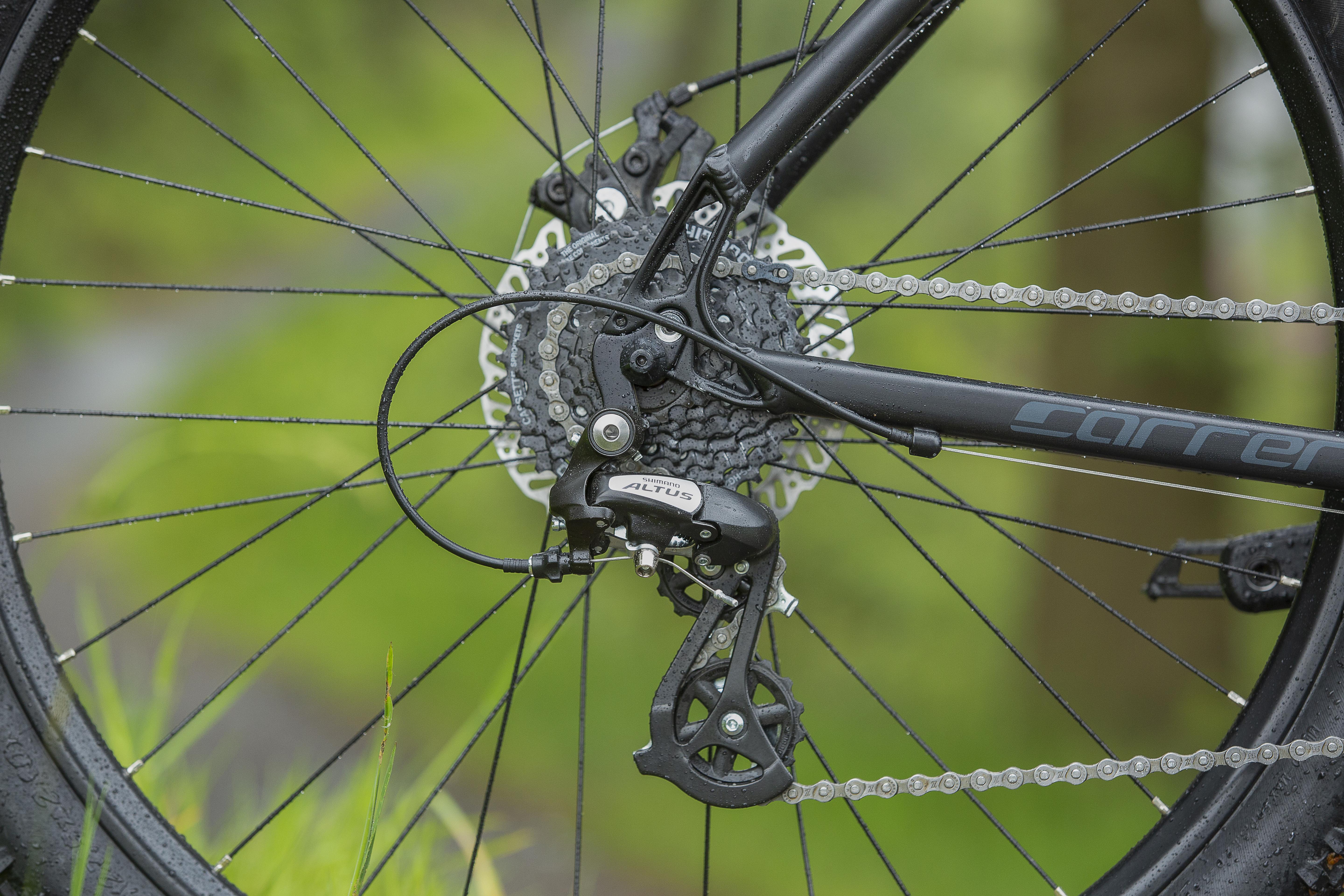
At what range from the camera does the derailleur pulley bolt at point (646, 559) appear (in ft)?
4.25

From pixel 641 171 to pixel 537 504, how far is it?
2.77m

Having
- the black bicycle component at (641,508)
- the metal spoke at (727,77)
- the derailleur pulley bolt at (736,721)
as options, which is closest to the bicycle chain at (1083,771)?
the derailleur pulley bolt at (736,721)

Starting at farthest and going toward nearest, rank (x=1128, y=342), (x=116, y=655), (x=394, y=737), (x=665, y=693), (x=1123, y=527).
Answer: (x=116, y=655)
(x=394, y=737)
(x=1123, y=527)
(x=1128, y=342)
(x=665, y=693)

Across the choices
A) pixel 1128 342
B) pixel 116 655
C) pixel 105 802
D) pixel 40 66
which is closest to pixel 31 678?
pixel 105 802

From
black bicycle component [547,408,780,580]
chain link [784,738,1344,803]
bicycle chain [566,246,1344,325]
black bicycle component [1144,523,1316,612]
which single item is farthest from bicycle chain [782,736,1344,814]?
bicycle chain [566,246,1344,325]

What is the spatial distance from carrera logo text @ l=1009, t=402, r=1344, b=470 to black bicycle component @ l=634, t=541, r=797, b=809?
38 centimetres

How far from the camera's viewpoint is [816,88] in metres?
1.28

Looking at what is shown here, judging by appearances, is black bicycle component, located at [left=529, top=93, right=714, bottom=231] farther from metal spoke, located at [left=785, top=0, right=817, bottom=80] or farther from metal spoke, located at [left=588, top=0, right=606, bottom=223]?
metal spoke, located at [left=785, top=0, right=817, bottom=80]

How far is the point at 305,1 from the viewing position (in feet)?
15.8

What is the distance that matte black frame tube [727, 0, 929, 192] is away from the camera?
1.27m

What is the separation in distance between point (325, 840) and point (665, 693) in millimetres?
1124

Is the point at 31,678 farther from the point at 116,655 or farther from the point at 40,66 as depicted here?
the point at 116,655

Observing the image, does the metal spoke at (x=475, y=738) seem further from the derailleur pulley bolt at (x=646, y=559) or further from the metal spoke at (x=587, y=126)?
the metal spoke at (x=587, y=126)

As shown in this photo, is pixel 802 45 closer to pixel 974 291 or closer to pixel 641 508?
pixel 974 291
